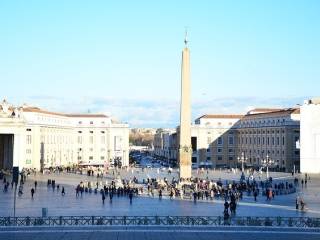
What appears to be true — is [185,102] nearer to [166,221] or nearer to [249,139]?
[166,221]

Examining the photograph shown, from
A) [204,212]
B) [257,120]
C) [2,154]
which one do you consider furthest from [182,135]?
[257,120]

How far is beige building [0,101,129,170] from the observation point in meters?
60.5

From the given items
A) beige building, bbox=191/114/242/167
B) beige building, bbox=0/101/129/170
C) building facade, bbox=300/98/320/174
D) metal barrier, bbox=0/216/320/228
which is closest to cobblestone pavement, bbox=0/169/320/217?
metal barrier, bbox=0/216/320/228

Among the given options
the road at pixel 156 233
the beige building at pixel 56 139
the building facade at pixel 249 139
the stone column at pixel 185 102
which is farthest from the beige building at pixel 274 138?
the road at pixel 156 233

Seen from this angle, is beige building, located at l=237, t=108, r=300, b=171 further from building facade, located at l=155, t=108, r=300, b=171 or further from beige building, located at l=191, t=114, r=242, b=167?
beige building, located at l=191, t=114, r=242, b=167

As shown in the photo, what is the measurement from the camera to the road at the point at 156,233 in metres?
19.1

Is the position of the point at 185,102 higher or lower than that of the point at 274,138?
higher

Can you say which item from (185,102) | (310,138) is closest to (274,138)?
(310,138)

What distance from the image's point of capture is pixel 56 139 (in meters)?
79.1

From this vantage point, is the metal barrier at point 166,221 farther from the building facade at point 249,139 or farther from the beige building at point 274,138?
the beige building at point 274,138

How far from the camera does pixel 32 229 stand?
20.7 m

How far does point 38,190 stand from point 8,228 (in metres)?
20.1

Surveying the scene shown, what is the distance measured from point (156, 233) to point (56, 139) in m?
60.9

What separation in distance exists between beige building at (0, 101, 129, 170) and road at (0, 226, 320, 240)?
40.7 metres
